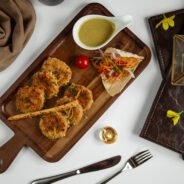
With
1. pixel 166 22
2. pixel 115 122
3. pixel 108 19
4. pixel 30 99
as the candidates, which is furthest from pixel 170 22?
pixel 30 99

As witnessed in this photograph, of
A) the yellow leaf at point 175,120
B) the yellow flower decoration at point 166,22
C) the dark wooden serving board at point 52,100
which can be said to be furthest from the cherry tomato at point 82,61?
the yellow leaf at point 175,120

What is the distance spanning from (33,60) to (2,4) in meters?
0.29

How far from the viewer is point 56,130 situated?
1.66m

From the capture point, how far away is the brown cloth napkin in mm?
1610

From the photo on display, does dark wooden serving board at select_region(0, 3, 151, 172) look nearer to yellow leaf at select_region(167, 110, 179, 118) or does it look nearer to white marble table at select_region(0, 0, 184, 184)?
white marble table at select_region(0, 0, 184, 184)

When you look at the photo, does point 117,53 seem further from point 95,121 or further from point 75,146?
point 75,146

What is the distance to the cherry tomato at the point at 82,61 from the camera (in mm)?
1679

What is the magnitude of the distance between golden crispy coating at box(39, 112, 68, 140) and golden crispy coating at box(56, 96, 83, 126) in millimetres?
26

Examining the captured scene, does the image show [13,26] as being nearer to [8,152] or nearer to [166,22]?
[8,152]

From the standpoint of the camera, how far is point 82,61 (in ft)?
5.50

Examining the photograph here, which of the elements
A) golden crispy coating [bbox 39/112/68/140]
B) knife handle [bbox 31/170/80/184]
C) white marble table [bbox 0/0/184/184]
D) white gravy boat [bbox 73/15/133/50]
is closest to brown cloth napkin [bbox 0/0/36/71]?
white marble table [bbox 0/0/184/184]

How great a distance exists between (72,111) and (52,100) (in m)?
0.11

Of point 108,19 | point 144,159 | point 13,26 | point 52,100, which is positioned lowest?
point 144,159

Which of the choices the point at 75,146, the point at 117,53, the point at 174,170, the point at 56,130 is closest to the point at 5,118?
the point at 56,130
